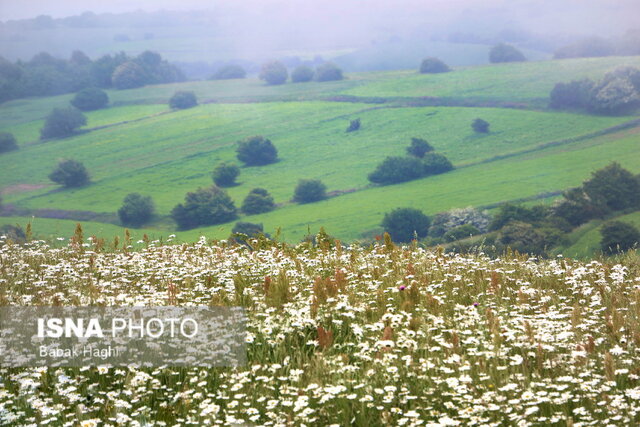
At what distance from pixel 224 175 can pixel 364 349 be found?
5067 inches

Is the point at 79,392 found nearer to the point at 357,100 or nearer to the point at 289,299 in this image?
the point at 289,299

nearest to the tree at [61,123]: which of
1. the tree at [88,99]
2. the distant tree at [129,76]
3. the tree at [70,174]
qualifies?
the tree at [88,99]

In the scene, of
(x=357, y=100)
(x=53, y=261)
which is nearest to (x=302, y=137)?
(x=357, y=100)

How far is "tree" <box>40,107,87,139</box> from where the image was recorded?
531 feet

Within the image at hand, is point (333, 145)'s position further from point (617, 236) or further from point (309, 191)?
point (617, 236)

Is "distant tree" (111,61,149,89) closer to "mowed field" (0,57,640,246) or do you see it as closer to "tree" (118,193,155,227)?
"mowed field" (0,57,640,246)


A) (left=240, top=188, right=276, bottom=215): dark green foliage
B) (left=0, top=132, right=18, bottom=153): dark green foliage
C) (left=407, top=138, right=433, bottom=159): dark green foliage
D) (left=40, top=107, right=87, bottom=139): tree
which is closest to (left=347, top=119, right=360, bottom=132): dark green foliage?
(left=407, top=138, right=433, bottom=159): dark green foliage

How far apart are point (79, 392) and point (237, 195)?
398 ft

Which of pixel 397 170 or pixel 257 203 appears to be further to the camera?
pixel 397 170

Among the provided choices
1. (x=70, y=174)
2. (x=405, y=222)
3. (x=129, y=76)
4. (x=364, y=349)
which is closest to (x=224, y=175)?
(x=70, y=174)

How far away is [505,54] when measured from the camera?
193500mm

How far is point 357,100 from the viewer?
167000 mm

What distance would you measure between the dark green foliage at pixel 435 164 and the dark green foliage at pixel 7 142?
9272 cm

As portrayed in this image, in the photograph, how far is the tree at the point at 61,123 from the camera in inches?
6368
